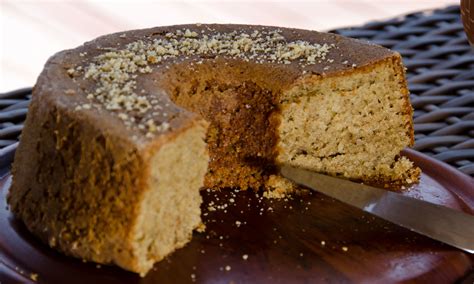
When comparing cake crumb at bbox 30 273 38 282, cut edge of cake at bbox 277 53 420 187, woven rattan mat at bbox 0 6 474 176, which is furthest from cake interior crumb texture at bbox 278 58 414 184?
cake crumb at bbox 30 273 38 282

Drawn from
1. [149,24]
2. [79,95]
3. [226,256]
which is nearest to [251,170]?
[226,256]

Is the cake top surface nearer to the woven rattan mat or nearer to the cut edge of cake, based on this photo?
the cut edge of cake

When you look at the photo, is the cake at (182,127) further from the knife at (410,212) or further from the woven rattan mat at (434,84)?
the woven rattan mat at (434,84)

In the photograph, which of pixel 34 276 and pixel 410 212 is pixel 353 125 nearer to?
pixel 410 212

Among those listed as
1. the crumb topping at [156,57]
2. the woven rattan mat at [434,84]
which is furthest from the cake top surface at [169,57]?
the woven rattan mat at [434,84]

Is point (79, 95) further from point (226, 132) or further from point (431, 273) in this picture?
point (431, 273)

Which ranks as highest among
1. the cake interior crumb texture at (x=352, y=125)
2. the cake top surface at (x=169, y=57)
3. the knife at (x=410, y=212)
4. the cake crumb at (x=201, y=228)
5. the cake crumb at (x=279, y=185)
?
the cake top surface at (x=169, y=57)

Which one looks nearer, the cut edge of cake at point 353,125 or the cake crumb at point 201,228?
the cake crumb at point 201,228
